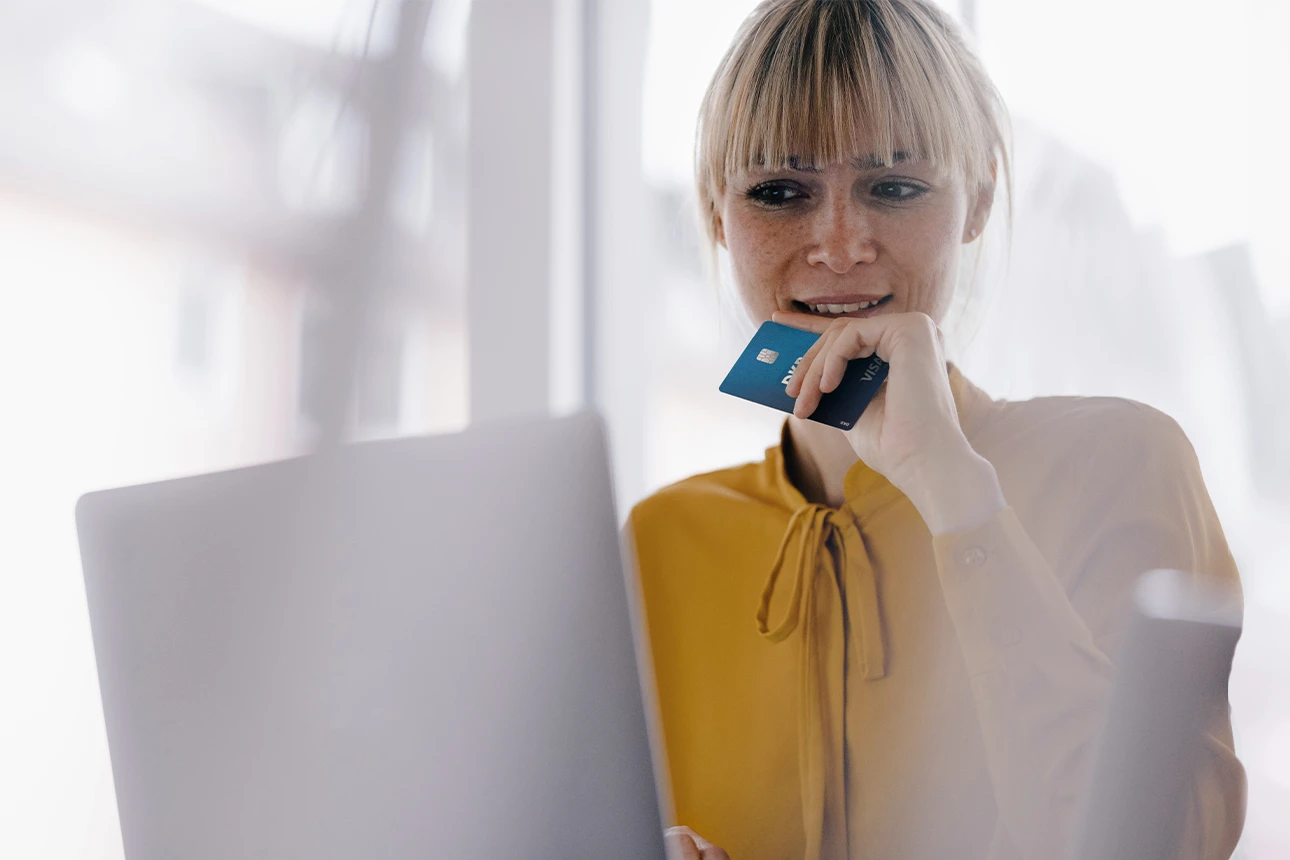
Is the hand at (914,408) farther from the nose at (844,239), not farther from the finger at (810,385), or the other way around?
the nose at (844,239)

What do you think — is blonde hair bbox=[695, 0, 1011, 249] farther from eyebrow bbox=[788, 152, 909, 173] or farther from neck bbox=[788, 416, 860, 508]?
neck bbox=[788, 416, 860, 508]

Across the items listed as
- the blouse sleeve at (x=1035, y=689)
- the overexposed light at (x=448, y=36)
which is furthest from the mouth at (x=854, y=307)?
the overexposed light at (x=448, y=36)

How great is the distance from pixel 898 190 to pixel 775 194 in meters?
Result: 0.12

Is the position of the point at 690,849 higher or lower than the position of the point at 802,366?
lower

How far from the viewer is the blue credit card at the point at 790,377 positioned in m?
0.79

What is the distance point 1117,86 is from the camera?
1.24m

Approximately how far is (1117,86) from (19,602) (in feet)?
4.85

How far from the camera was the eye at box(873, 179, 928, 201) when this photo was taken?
0.94m

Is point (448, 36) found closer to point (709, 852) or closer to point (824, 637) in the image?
point (824, 637)

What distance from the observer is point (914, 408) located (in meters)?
0.78

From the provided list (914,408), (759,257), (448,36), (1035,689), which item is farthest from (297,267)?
(1035,689)

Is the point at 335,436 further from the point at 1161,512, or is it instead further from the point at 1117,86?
the point at 1117,86

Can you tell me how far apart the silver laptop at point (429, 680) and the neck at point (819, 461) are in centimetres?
54

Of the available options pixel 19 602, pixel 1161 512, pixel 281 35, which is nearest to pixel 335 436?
pixel 19 602
